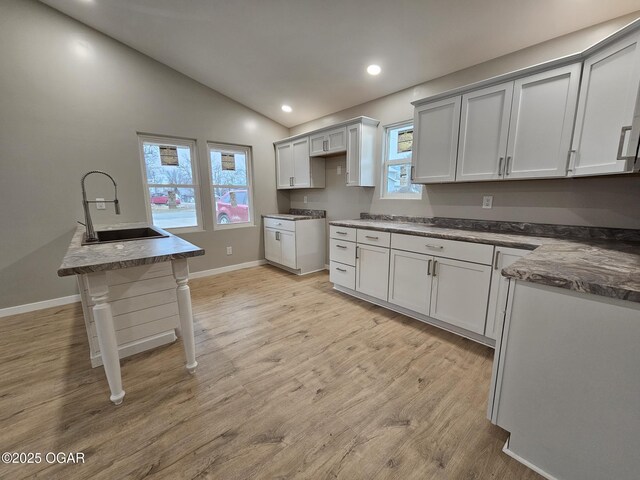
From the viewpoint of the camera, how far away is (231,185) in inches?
166

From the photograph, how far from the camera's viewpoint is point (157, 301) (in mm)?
2018

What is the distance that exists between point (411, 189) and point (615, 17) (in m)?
1.85

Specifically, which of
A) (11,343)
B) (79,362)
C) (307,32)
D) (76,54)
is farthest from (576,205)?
(76,54)

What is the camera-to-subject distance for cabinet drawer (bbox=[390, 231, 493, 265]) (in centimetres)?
198

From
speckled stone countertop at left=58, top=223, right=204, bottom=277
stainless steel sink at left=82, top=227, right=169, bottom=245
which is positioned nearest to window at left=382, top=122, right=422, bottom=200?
speckled stone countertop at left=58, top=223, right=204, bottom=277

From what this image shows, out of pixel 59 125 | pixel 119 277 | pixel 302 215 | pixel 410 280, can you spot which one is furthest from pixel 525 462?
pixel 59 125

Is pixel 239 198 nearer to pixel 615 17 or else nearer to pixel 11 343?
pixel 11 343

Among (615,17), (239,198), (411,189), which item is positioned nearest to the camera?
(615,17)

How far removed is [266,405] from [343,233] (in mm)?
1992

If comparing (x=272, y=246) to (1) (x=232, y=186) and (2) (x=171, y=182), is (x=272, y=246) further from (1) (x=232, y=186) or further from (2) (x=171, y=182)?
(2) (x=171, y=182)

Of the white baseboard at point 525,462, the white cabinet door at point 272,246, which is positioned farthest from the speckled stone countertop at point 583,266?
the white cabinet door at point 272,246

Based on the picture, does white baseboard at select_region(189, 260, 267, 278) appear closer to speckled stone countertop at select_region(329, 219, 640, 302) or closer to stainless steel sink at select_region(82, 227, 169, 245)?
stainless steel sink at select_region(82, 227, 169, 245)

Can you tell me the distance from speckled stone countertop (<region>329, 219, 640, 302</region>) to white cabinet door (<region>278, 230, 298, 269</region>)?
259cm

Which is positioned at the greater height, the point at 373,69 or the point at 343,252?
the point at 373,69
